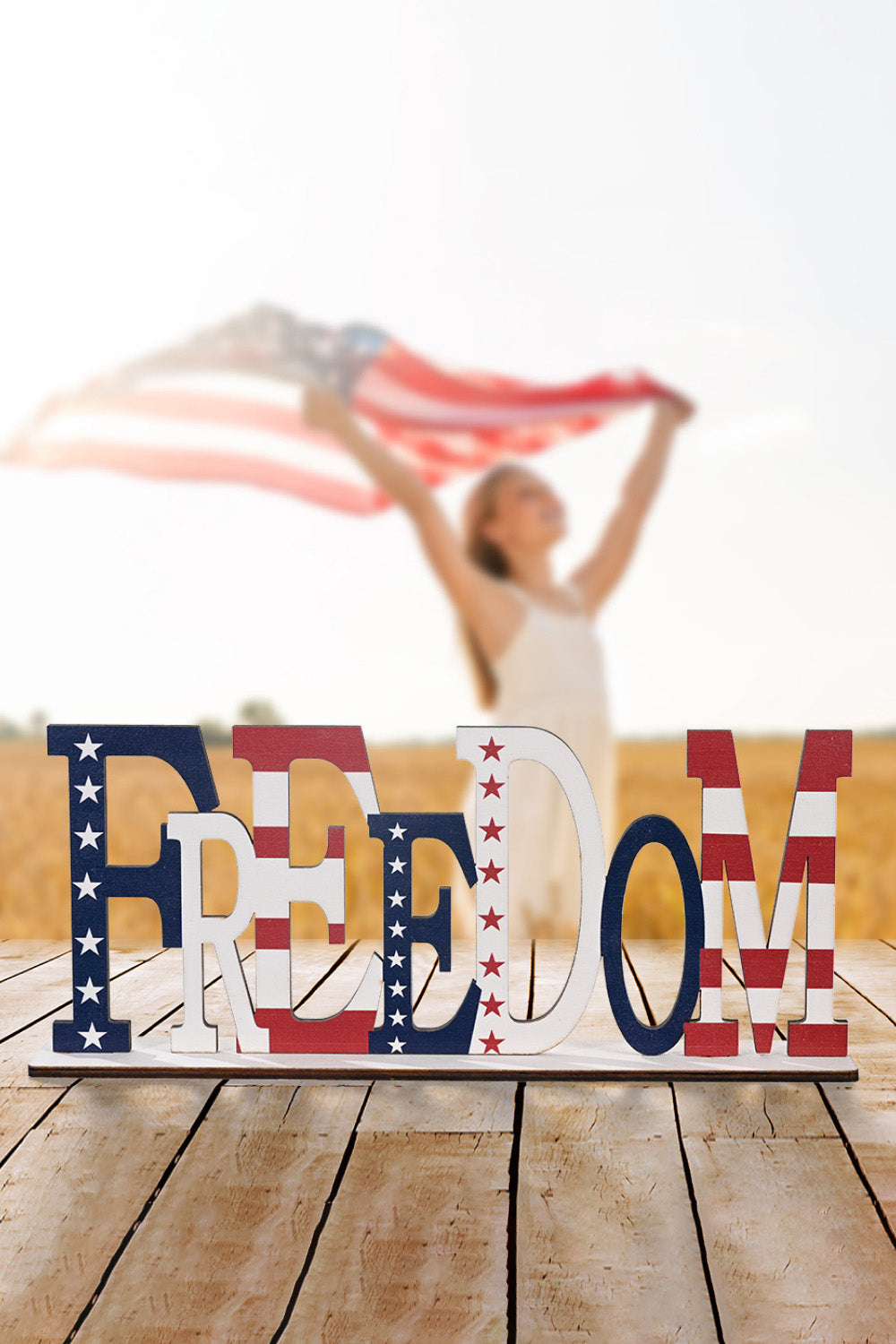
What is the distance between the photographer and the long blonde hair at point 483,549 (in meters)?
2.58

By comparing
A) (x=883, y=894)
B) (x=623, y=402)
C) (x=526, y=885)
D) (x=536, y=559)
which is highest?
(x=623, y=402)

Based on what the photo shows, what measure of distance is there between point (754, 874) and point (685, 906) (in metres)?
0.10

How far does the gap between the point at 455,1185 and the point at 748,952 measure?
50 centimetres

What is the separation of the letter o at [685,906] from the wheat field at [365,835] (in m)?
0.10

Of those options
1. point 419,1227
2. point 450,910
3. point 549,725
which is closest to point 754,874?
point 450,910

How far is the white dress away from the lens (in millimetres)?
2527

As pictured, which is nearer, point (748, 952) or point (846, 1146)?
point (846, 1146)

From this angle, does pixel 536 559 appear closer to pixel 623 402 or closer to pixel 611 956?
pixel 623 402

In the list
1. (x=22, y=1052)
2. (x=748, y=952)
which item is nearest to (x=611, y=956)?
(x=748, y=952)

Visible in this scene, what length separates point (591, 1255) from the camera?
1022mm

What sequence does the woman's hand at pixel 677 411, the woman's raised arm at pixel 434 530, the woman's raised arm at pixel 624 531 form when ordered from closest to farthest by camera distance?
the woman's raised arm at pixel 434 530 → the woman's raised arm at pixel 624 531 → the woman's hand at pixel 677 411

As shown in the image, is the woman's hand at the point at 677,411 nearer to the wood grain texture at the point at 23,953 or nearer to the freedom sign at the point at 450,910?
the freedom sign at the point at 450,910

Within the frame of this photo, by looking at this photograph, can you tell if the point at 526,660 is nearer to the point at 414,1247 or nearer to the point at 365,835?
the point at 365,835

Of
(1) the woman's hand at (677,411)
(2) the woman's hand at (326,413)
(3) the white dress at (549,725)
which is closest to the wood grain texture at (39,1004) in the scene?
(3) the white dress at (549,725)
